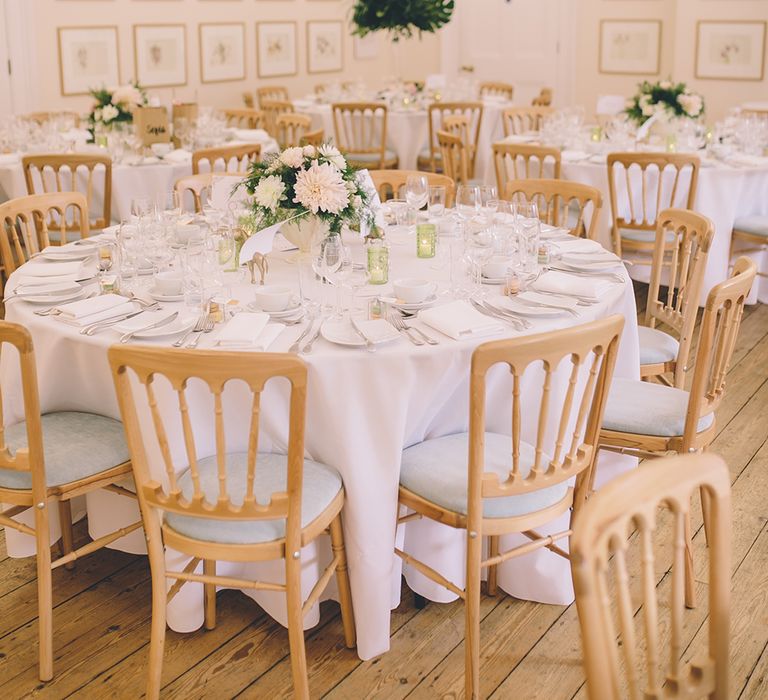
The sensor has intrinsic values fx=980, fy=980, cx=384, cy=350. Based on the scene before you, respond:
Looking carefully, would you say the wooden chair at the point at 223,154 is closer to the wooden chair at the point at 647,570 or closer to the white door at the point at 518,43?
the wooden chair at the point at 647,570

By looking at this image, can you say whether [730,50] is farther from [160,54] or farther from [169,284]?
[169,284]

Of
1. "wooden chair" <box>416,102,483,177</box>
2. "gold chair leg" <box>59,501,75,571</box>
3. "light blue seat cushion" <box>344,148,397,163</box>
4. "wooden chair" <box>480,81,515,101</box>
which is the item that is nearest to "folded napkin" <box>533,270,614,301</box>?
"gold chair leg" <box>59,501,75,571</box>

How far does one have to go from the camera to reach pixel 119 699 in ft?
8.30

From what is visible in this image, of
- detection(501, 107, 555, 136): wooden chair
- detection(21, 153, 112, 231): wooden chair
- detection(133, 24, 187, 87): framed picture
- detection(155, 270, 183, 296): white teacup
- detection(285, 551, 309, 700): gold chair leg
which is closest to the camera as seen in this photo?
detection(285, 551, 309, 700): gold chair leg

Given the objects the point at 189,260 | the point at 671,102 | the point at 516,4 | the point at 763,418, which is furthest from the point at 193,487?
the point at 516,4

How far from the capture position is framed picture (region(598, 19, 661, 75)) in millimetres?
9281

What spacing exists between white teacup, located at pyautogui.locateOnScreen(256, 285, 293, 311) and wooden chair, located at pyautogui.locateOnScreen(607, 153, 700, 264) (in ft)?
8.91

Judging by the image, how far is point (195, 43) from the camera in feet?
29.1

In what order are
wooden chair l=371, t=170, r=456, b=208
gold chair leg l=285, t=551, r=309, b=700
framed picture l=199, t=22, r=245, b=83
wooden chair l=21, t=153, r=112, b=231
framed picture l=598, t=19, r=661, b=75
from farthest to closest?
framed picture l=598, t=19, r=661, b=75 < framed picture l=199, t=22, r=245, b=83 < wooden chair l=21, t=153, r=112, b=231 < wooden chair l=371, t=170, r=456, b=208 < gold chair leg l=285, t=551, r=309, b=700

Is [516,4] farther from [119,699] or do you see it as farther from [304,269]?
[119,699]

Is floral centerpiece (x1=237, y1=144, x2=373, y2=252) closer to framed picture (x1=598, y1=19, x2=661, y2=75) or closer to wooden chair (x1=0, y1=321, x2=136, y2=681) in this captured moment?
wooden chair (x1=0, y1=321, x2=136, y2=681)

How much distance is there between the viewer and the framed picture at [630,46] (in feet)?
30.5

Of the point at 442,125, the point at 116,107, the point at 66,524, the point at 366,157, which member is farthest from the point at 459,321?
→ the point at 366,157

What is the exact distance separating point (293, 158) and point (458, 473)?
3.91ft
